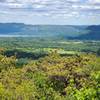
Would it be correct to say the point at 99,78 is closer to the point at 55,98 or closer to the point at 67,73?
the point at 55,98

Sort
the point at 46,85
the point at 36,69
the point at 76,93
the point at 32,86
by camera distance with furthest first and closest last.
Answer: the point at 36,69, the point at 46,85, the point at 32,86, the point at 76,93

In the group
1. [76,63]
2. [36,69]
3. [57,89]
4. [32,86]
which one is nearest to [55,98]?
[32,86]

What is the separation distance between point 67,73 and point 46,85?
31.9ft

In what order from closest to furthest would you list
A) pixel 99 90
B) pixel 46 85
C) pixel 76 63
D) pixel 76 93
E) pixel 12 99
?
pixel 99 90
pixel 76 93
pixel 12 99
pixel 46 85
pixel 76 63

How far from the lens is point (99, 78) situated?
16.8 metres

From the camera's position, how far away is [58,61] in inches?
3236

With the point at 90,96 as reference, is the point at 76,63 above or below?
below

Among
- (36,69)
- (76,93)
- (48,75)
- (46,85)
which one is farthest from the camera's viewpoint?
(36,69)

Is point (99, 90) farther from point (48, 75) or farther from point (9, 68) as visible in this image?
point (9, 68)

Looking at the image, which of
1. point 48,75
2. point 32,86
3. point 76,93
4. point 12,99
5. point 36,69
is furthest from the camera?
point 36,69

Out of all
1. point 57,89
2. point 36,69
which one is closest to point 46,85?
point 57,89

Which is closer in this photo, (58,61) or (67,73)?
(67,73)

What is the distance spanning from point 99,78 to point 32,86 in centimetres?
3736

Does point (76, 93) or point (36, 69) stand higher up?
point (76, 93)
